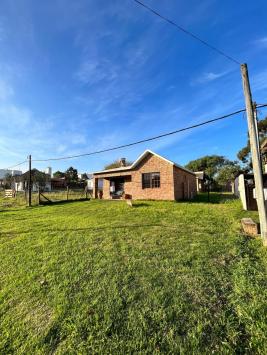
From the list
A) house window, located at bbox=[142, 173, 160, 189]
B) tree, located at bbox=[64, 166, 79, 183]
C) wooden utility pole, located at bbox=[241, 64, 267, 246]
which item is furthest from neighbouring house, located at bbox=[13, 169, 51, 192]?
wooden utility pole, located at bbox=[241, 64, 267, 246]

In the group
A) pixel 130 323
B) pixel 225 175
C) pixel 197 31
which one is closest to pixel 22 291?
pixel 130 323

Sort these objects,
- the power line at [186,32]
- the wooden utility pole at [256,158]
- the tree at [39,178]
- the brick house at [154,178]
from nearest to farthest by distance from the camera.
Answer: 1. the power line at [186,32]
2. the wooden utility pole at [256,158]
3. the brick house at [154,178]
4. the tree at [39,178]

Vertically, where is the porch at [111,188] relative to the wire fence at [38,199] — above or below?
above

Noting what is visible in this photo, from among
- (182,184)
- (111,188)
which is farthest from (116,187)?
(182,184)

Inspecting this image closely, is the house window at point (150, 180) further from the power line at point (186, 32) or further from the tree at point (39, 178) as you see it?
the tree at point (39, 178)

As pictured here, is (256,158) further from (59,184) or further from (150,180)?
(59,184)

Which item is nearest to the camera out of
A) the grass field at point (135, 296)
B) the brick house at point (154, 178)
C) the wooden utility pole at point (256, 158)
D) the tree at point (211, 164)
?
the grass field at point (135, 296)

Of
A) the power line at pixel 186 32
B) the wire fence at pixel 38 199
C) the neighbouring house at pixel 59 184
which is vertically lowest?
the wire fence at pixel 38 199

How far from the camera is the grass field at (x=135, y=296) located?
264 cm

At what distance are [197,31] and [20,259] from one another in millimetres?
8195

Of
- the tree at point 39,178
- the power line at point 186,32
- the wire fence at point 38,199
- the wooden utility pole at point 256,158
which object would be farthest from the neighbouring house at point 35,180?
the wooden utility pole at point 256,158

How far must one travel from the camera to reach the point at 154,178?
17.7 meters

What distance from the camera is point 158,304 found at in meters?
3.22

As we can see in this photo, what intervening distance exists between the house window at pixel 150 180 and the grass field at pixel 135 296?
36.9ft
